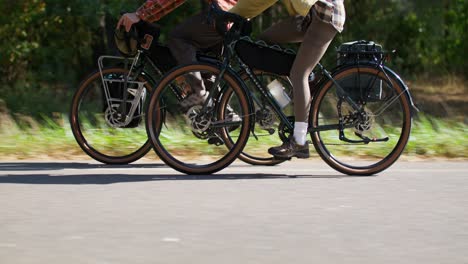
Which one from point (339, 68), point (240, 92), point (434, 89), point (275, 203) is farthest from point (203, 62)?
point (434, 89)

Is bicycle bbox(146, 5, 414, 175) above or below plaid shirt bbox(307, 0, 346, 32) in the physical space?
below

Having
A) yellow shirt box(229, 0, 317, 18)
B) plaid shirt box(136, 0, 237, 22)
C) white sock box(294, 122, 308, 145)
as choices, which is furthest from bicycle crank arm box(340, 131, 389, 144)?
plaid shirt box(136, 0, 237, 22)

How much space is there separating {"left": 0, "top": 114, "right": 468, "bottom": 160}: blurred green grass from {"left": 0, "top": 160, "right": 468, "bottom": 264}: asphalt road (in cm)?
89

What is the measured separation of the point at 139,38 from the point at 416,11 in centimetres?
1556

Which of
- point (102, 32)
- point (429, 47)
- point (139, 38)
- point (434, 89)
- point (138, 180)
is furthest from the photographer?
point (429, 47)

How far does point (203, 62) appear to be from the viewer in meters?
7.85

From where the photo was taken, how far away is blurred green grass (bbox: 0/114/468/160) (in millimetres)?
9109

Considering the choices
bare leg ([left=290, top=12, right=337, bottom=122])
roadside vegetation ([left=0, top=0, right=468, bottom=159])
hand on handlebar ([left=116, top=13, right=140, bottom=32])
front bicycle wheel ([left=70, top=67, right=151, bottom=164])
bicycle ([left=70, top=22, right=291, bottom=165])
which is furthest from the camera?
roadside vegetation ([left=0, top=0, right=468, bottom=159])

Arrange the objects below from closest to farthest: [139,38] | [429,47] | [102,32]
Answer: [139,38] < [102,32] < [429,47]

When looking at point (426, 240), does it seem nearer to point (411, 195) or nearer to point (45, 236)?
point (411, 195)

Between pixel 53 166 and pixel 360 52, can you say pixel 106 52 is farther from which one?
pixel 360 52

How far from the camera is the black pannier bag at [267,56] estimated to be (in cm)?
778

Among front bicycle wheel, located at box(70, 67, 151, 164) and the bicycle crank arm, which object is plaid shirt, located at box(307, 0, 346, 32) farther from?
front bicycle wheel, located at box(70, 67, 151, 164)

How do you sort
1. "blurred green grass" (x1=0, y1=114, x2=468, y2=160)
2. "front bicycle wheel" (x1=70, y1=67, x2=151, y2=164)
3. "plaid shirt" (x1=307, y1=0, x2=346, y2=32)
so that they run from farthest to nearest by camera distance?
"blurred green grass" (x1=0, y1=114, x2=468, y2=160), "front bicycle wheel" (x1=70, y1=67, x2=151, y2=164), "plaid shirt" (x1=307, y1=0, x2=346, y2=32)
